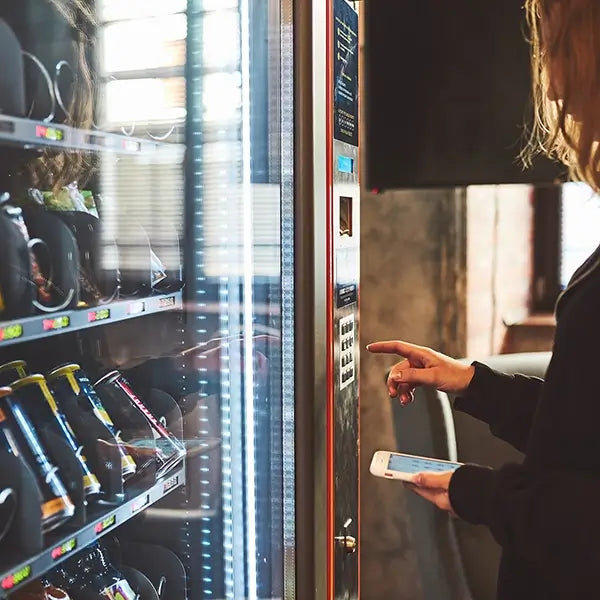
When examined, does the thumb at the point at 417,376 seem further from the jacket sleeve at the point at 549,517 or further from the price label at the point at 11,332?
the price label at the point at 11,332

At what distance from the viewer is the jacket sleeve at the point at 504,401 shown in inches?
54.9

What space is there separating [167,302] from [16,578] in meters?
0.48

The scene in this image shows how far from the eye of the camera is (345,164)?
4.60 ft

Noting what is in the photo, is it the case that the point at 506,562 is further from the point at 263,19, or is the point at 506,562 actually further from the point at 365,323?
the point at 365,323

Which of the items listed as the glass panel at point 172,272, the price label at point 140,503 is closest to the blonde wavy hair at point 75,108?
the glass panel at point 172,272

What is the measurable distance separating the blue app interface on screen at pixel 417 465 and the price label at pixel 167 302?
1.40 feet

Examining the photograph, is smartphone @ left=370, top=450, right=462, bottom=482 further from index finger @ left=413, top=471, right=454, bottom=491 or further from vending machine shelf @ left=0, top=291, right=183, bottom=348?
vending machine shelf @ left=0, top=291, right=183, bottom=348

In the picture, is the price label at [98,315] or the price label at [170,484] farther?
the price label at [170,484]

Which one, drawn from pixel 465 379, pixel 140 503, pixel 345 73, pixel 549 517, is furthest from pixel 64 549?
pixel 345 73

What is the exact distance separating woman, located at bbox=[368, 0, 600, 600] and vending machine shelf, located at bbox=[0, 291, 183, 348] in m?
0.47

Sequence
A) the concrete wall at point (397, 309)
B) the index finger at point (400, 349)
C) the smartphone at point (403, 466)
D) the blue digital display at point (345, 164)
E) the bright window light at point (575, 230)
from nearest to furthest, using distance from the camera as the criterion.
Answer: the smartphone at point (403, 466)
the blue digital display at point (345, 164)
the index finger at point (400, 349)
the concrete wall at point (397, 309)
the bright window light at point (575, 230)

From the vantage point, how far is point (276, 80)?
1280mm

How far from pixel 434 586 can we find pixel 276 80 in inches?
55.7

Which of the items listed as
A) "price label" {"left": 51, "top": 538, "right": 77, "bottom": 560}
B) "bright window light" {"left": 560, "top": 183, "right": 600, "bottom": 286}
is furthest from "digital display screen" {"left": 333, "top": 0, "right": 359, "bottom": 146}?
"bright window light" {"left": 560, "top": 183, "right": 600, "bottom": 286}
